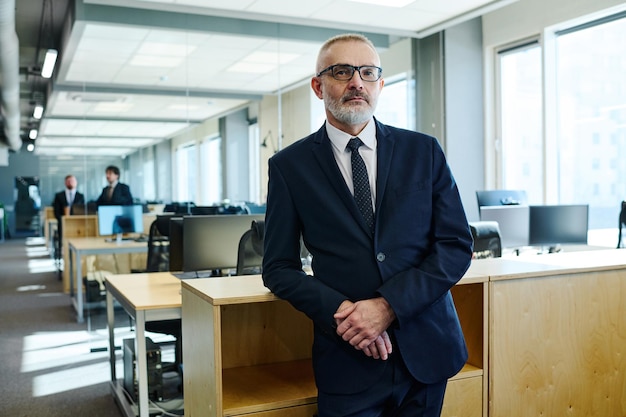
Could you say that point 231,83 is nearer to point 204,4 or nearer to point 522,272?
point 204,4

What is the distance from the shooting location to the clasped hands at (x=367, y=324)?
158 cm

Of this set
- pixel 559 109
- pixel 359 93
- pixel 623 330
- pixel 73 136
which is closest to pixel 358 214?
pixel 359 93

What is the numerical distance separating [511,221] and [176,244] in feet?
Answer: 8.82

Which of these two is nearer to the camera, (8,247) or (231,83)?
(231,83)

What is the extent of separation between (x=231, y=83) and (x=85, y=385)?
178 inches

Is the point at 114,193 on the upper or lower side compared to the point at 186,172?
lower

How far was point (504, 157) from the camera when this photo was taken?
7.55 metres

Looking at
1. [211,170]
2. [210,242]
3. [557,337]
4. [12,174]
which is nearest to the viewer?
[557,337]

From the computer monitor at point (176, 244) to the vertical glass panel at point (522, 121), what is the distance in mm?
4652

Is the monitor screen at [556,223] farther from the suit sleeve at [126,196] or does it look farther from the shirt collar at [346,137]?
the suit sleeve at [126,196]

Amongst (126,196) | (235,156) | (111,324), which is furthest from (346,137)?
(235,156)

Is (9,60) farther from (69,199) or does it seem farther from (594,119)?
(594,119)

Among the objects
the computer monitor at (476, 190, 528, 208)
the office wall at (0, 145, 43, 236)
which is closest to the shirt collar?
the computer monitor at (476, 190, 528, 208)

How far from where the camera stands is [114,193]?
7113 mm
